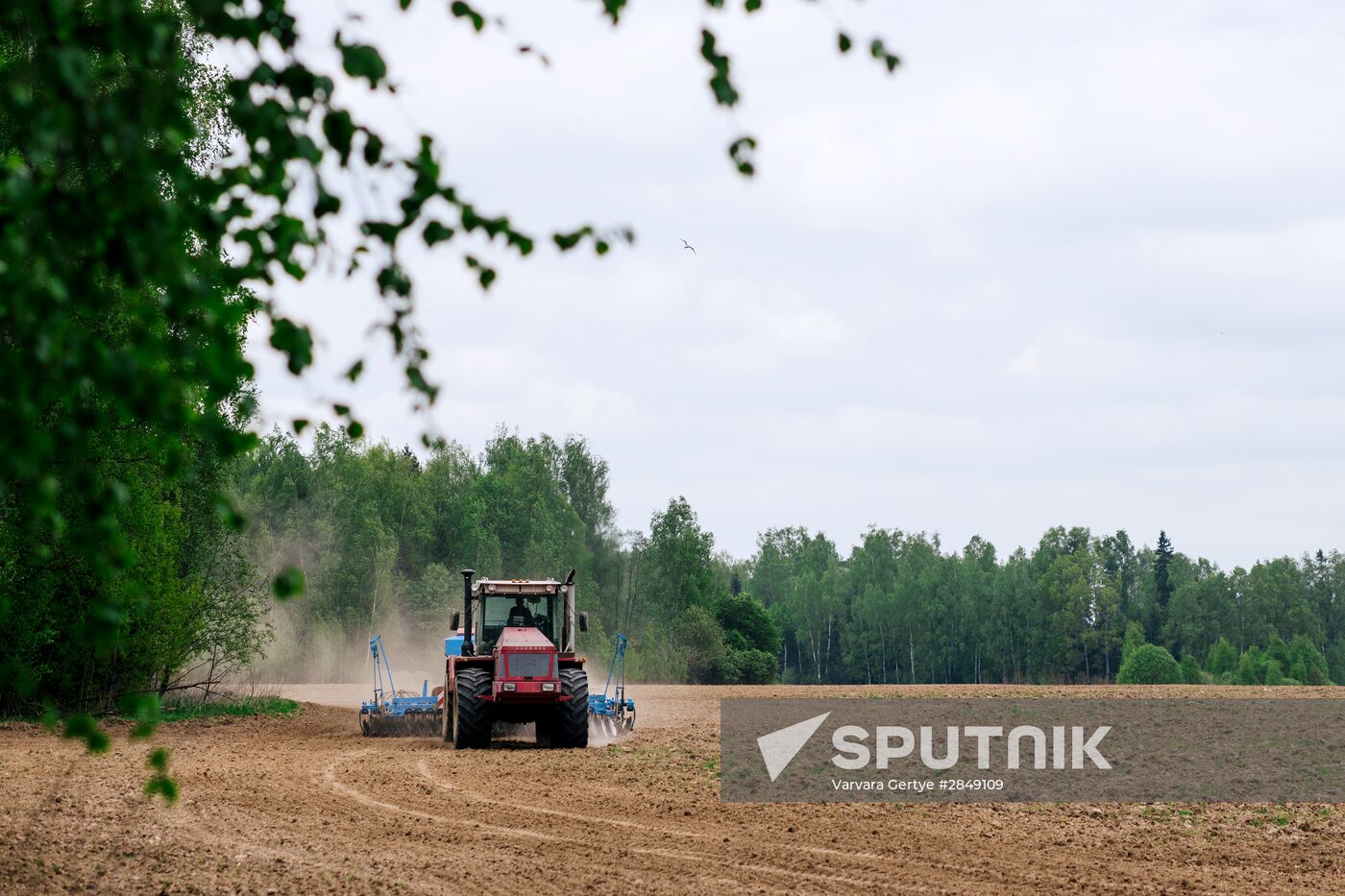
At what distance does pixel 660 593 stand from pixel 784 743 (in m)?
50.4

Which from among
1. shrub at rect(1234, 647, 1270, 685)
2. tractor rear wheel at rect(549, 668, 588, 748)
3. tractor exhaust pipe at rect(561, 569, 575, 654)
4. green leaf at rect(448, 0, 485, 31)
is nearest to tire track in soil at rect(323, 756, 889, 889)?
tractor rear wheel at rect(549, 668, 588, 748)

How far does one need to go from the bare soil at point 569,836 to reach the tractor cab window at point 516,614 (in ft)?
14.9

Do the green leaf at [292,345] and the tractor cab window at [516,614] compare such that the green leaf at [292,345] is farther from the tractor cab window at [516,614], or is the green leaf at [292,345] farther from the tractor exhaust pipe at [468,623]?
the tractor cab window at [516,614]

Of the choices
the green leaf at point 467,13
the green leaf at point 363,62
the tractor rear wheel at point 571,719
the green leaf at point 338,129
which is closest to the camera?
the green leaf at point 363,62

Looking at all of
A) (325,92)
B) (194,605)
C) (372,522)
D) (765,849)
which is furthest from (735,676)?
(325,92)

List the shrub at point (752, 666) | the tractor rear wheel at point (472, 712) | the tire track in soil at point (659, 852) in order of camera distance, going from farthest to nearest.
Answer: the shrub at point (752, 666)
the tractor rear wheel at point (472, 712)
the tire track in soil at point (659, 852)

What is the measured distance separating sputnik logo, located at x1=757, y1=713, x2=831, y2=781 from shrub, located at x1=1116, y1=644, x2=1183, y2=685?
41145 millimetres

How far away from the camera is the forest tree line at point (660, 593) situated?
62.3 meters

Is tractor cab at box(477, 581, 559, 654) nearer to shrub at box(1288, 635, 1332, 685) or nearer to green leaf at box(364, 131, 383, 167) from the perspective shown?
green leaf at box(364, 131, 383, 167)

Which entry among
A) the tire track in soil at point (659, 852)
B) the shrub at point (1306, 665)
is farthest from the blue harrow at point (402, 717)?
the shrub at point (1306, 665)

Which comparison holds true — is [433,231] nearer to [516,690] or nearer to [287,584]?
[287,584]

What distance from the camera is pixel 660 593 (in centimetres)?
6888

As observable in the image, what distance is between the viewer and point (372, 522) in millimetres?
62688

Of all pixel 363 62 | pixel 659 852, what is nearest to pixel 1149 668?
pixel 659 852
